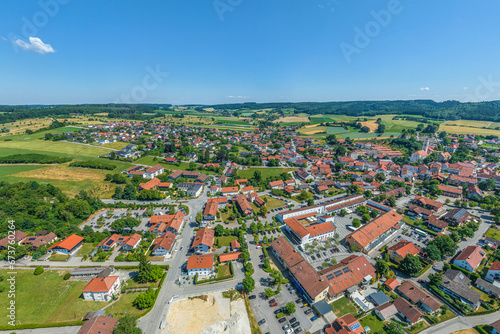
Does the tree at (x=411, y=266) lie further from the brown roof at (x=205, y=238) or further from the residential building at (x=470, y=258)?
the brown roof at (x=205, y=238)

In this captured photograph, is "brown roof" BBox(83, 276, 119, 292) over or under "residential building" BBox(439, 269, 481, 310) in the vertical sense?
over

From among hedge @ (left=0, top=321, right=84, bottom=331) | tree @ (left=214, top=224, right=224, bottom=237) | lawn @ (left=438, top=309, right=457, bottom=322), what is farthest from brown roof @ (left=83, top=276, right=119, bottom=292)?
lawn @ (left=438, top=309, right=457, bottom=322)

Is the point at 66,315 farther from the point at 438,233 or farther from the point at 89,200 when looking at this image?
the point at 438,233

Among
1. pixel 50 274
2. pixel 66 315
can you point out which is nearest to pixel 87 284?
pixel 66 315

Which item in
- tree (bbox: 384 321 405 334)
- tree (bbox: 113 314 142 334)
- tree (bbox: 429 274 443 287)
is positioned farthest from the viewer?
tree (bbox: 429 274 443 287)

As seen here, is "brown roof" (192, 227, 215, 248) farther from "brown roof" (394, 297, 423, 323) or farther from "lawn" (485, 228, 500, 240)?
"lawn" (485, 228, 500, 240)

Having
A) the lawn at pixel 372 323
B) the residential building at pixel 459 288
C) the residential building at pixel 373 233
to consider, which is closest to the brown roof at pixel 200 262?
the lawn at pixel 372 323
